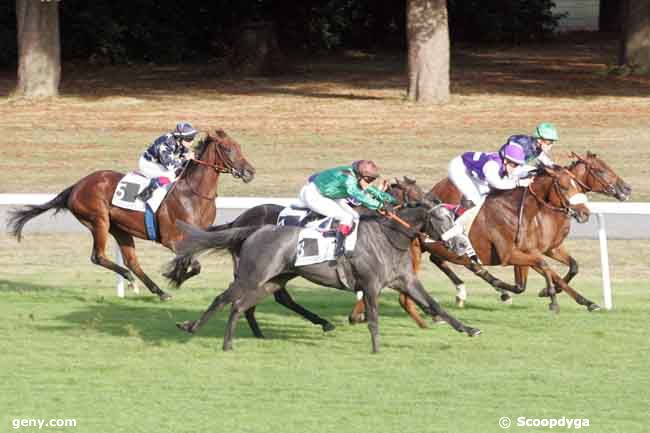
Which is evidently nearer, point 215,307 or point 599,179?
point 215,307

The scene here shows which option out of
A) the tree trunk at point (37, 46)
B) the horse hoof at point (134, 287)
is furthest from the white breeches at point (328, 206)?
the tree trunk at point (37, 46)

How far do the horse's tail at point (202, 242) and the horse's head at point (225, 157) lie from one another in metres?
1.86

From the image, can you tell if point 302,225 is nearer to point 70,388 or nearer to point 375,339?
point 375,339

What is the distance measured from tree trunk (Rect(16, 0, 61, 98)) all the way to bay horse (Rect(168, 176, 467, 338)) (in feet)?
47.8

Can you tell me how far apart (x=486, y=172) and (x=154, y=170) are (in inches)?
122

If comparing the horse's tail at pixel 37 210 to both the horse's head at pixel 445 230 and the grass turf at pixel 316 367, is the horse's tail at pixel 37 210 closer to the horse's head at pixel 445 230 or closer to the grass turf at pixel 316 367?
the grass turf at pixel 316 367

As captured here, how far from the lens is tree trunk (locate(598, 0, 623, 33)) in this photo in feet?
125

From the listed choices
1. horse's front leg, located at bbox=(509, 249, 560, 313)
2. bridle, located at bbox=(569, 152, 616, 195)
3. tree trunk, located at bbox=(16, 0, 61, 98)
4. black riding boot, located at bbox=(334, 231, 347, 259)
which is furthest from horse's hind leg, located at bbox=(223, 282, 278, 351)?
tree trunk, located at bbox=(16, 0, 61, 98)

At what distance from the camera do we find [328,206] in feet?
32.6

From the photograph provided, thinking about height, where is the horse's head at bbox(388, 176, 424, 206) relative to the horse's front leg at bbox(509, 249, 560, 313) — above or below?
above

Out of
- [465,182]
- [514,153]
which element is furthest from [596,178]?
[465,182]

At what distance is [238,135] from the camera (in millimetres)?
23141

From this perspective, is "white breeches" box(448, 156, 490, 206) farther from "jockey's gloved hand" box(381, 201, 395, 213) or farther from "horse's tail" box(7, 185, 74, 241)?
"horse's tail" box(7, 185, 74, 241)

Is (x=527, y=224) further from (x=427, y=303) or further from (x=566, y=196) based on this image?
(x=427, y=303)
